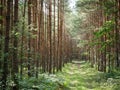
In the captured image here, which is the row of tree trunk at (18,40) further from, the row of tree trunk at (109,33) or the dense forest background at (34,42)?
the row of tree trunk at (109,33)

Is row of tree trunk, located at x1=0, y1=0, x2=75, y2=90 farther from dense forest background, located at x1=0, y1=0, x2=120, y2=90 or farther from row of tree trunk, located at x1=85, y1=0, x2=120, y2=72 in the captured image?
row of tree trunk, located at x1=85, y1=0, x2=120, y2=72

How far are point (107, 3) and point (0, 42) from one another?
7338 mm

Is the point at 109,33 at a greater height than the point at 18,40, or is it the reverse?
the point at 109,33

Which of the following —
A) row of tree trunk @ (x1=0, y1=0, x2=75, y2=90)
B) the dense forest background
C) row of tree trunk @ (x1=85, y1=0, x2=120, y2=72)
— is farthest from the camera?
row of tree trunk @ (x1=85, y1=0, x2=120, y2=72)

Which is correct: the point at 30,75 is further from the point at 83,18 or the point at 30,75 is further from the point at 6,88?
the point at 83,18

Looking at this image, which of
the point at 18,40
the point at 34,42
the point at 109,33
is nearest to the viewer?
the point at 18,40

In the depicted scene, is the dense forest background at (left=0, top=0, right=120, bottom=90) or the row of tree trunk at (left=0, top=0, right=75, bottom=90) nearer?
the row of tree trunk at (left=0, top=0, right=75, bottom=90)

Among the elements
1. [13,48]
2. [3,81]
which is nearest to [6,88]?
[3,81]

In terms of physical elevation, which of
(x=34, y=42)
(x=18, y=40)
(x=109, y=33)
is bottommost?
(x=34, y=42)

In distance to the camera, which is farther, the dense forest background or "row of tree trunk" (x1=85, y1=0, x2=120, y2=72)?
"row of tree trunk" (x1=85, y1=0, x2=120, y2=72)

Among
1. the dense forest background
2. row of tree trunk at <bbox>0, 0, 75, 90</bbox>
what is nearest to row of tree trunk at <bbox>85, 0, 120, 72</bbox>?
the dense forest background

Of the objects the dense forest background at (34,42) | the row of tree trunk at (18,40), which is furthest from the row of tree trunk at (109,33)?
the row of tree trunk at (18,40)

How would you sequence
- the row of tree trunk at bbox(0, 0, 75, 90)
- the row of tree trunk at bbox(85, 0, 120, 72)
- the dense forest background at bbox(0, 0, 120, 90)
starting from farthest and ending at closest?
1. the row of tree trunk at bbox(85, 0, 120, 72)
2. the dense forest background at bbox(0, 0, 120, 90)
3. the row of tree trunk at bbox(0, 0, 75, 90)

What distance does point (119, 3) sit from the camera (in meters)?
17.8
